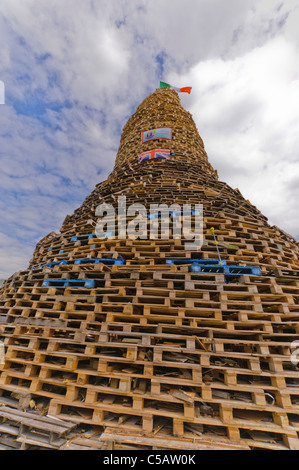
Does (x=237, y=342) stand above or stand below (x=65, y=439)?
above

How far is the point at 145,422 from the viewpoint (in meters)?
2.70

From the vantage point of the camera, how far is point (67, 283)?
4.37 metres

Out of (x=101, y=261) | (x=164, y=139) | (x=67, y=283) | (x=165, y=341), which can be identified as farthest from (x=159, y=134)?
(x=165, y=341)

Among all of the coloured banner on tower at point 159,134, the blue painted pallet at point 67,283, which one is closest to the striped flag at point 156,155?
the coloured banner on tower at point 159,134

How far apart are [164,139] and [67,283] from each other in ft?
30.6

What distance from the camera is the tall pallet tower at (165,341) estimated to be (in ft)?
8.99

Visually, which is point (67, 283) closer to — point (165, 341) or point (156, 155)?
point (165, 341)

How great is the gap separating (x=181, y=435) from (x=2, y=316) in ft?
13.6

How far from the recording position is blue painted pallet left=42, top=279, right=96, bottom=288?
4172 mm

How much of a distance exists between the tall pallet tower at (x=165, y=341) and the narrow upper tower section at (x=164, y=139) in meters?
6.32

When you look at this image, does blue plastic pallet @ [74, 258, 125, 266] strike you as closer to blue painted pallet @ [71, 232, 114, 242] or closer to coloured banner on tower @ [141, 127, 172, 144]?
blue painted pallet @ [71, 232, 114, 242]

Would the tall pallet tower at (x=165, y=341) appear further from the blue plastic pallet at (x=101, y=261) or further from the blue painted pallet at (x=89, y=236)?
the blue painted pallet at (x=89, y=236)
